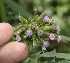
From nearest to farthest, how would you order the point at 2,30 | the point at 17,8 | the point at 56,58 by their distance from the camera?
the point at 2,30 < the point at 56,58 < the point at 17,8

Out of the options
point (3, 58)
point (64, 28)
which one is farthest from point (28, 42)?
point (64, 28)

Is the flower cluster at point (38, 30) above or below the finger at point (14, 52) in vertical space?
above

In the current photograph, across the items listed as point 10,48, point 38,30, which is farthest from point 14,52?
point 38,30

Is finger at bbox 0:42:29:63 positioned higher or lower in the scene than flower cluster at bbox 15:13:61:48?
lower

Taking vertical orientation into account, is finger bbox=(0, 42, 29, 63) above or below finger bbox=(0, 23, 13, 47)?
Result: below

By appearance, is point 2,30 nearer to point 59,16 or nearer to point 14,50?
point 14,50
